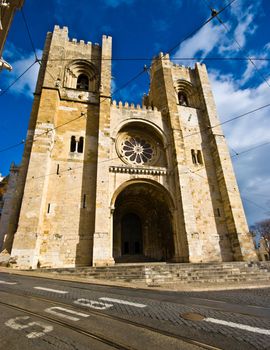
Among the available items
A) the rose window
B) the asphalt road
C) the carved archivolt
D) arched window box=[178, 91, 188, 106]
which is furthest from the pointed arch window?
arched window box=[178, 91, 188, 106]

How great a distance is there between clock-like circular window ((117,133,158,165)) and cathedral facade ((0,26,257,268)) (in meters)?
0.09

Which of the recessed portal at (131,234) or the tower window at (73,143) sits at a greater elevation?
the tower window at (73,143)

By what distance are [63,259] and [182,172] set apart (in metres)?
9.47

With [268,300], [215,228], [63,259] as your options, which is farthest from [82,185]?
[268,300]

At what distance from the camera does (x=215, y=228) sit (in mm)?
13711

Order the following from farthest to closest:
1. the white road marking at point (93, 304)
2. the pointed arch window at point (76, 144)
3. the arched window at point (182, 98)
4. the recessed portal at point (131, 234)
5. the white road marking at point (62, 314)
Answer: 1. the arched window at point (182, 98)
2. the recessed portal at point (131, 234)
3. the pointed arch window at point (76, 144)
4. the white road marking at point (93, 304)
5. the white road marking at point (62, 314)

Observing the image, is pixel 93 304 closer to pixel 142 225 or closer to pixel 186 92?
pixel 142 225

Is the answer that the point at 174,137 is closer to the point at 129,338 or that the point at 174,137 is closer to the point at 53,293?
the point at 53,293

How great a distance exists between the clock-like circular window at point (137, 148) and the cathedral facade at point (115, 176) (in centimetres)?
9

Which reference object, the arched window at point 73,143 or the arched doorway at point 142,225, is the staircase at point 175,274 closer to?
the arched doorway at point 142,225

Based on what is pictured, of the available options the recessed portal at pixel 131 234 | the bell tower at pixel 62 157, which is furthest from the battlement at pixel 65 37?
the recessed portal at pixel 131 234

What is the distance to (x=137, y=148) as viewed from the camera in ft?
53.4

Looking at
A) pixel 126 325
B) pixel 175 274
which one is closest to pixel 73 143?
pixel 175 274

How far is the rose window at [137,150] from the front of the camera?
620 inches
